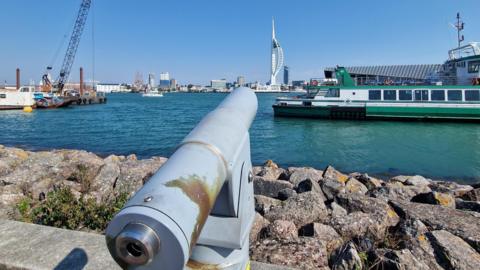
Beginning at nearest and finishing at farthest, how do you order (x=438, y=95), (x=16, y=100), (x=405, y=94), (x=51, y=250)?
(x=51, y=250), (x=438, y=95), (x=405, y=94), (x=16, y=100)

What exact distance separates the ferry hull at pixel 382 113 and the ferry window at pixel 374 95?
43.6 inches

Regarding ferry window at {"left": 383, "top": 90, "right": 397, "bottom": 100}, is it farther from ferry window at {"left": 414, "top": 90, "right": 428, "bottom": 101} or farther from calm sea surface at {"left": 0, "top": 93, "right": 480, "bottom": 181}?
calm sea surface at {"left": 0, "top": 93, "right": 480, "bottom": 181}

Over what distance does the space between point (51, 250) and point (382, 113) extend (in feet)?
105

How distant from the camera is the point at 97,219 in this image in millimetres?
3588

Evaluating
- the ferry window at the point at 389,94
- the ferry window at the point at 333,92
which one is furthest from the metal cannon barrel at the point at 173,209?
the ferry window at the point at 333,92

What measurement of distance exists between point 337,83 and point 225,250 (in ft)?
112

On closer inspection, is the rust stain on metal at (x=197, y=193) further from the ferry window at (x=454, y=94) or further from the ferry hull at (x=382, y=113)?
the ferry window at (x=454, y=94)

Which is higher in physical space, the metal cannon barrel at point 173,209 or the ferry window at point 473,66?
the ferry window at point 473,66

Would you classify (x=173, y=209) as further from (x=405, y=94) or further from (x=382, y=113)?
(x=405, y=94)

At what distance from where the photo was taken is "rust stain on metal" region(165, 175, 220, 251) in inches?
45.3

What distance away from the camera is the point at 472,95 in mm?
29156

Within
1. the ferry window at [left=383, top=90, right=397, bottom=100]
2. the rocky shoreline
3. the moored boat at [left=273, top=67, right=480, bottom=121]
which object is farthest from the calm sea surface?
the rocky shoreline

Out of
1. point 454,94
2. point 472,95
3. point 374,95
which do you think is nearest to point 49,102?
point 374,95

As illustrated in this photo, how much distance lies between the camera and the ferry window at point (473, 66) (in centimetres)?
3045
